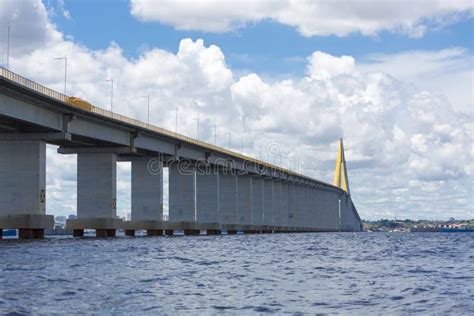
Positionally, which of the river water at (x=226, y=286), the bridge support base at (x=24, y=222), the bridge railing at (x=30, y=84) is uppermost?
the bridge railing at (x=30, y=84)

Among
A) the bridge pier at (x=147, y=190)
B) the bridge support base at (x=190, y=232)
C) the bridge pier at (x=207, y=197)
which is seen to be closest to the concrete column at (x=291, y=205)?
the bridge pier at (x=207, y=197)

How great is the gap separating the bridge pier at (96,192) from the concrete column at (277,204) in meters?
80.3

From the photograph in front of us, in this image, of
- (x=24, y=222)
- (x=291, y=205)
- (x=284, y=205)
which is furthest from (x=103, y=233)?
(x=291, y=205)

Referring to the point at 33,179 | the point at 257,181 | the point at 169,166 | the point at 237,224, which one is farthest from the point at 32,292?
the point at 257,181

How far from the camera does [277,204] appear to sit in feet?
541

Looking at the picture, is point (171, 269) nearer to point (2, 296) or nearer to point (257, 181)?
point (2, 296)

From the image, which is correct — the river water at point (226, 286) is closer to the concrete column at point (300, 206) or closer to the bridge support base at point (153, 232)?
the bridge support base at point (153, 232)

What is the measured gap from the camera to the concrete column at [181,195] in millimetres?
108062

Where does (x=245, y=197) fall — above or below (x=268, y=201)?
above

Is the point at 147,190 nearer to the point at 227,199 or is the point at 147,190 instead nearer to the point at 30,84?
the point at 227,199

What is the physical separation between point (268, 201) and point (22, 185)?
3721 inches

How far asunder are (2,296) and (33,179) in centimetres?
4612

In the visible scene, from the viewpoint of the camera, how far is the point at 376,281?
29.3 metres

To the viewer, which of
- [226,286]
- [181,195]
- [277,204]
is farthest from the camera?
[277,204]
